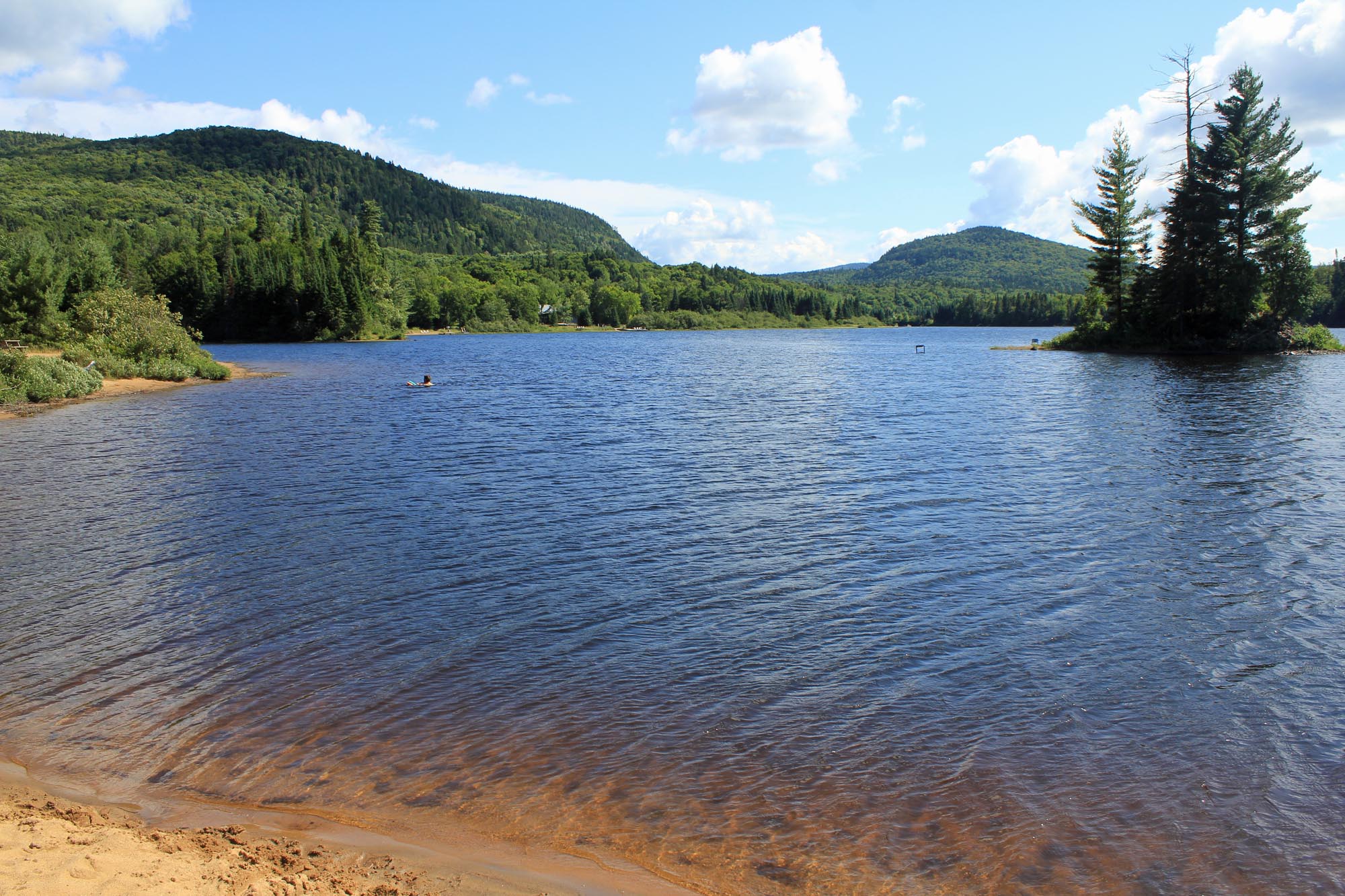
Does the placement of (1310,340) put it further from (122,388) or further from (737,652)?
(122,388)

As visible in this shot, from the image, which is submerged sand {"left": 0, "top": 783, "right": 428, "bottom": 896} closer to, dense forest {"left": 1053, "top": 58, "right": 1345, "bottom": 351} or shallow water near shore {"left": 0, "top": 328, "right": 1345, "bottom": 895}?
shallow water near shore {"left": 0, "top": 328, "right": 1345, "bottom": 895}

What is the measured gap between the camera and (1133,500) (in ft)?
58.9

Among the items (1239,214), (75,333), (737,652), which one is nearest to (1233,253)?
(1239,214)

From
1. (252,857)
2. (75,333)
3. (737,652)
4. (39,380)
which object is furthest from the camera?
(75,333)

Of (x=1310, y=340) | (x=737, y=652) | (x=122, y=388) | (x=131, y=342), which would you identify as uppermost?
(x=1310, y=340)

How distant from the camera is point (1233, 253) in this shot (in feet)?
188

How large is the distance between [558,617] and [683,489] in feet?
27.5

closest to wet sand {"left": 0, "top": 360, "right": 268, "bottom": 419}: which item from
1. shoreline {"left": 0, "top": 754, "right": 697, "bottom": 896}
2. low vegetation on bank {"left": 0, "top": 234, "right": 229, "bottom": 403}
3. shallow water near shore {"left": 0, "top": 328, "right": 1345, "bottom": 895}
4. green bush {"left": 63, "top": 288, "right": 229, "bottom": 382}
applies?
low vegetation on bank {"left": 0, "top": 234, "right": 229, "bottom": 403}

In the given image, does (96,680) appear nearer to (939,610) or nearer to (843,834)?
(843,834)

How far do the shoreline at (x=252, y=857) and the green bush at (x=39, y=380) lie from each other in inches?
1592

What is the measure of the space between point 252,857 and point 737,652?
18.0ft

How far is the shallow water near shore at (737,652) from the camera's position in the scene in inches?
265

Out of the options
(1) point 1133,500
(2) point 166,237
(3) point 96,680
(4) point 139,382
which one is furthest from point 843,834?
(2) point 166,237

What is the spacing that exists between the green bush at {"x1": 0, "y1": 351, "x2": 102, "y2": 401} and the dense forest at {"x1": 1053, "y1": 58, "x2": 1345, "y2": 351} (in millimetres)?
66973
